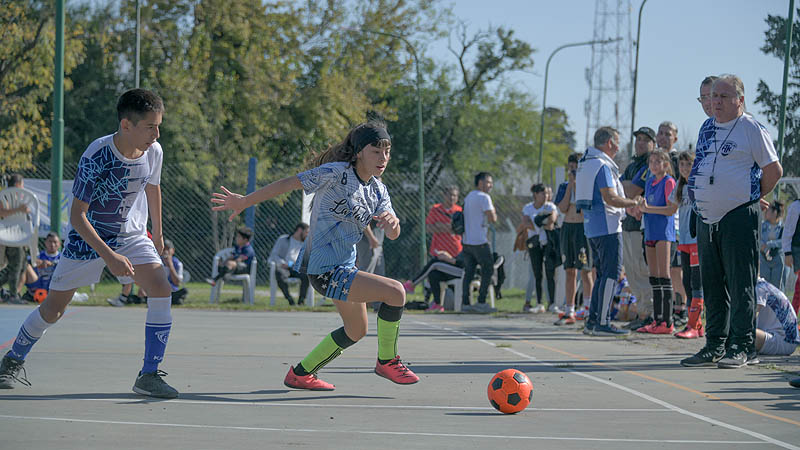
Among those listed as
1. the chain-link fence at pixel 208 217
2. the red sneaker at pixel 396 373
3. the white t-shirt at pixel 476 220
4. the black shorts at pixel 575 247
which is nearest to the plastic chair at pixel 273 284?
the white t-shirt at pixel 476 220

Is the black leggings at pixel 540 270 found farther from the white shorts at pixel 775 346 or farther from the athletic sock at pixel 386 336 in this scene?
the athletic sock at pixel 386 336

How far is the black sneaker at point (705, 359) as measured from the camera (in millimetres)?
7512

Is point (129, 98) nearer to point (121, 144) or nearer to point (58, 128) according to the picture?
point (121, 144)

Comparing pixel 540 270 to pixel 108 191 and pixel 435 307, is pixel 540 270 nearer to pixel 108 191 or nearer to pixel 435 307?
pixel 435 307

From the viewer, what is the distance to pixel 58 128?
15.9 m

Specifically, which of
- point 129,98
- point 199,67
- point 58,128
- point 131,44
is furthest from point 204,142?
point 129,98

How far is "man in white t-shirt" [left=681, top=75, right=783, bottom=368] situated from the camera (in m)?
7.33

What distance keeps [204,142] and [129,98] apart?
22.7 m

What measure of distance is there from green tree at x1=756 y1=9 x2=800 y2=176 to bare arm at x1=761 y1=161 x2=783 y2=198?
9.06 meters

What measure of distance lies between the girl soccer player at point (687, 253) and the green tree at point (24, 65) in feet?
58.9

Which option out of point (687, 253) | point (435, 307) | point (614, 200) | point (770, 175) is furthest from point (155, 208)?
point (435, 307)

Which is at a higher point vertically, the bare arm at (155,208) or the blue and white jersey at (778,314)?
the bare arm at (155,208)

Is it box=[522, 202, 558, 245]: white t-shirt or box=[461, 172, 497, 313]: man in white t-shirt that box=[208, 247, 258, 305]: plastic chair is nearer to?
box=[461, 172, 497, 313]: man in white t-shirt

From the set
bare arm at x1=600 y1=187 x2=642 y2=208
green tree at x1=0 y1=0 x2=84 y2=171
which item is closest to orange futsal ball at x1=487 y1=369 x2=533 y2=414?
bare arm at x1=600 y1=187 x2=642 y2=208
